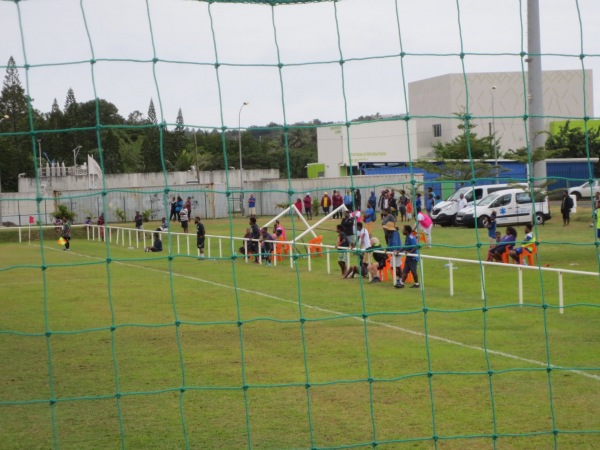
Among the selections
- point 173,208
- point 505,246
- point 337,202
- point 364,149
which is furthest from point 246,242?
point 337,202

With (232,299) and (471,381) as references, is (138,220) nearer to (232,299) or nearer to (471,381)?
(232,299)

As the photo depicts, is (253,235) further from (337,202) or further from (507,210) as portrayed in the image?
(507,210)

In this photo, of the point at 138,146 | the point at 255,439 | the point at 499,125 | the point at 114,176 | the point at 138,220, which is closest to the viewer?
the point at 255,439

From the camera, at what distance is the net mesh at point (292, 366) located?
559 cm

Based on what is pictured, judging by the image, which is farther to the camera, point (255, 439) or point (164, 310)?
point (164, 310)

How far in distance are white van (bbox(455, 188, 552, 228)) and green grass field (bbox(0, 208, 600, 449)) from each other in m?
7.72

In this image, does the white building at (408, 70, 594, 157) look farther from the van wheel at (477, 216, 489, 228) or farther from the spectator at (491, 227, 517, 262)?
the spectator at (491, 227, 517, 262)

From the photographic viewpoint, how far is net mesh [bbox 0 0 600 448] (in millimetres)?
5594

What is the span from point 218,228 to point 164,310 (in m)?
17.7

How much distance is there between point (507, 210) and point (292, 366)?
20.8 metres

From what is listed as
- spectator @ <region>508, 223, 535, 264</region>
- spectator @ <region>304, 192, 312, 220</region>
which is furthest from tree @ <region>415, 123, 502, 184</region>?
spectator @ <region>304, 192, 312, 220</region>

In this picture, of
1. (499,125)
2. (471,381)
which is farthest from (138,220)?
(499,125)

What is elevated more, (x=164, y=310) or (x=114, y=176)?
(x=114, y=176)

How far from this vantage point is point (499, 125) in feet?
189
